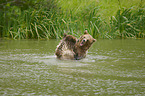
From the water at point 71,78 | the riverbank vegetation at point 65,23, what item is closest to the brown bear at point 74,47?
the water at point 71,78

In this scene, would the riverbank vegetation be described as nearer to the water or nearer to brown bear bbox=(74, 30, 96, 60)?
brown bear bbox=(74, 30, 96, 60)

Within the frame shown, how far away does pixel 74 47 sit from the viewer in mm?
5941

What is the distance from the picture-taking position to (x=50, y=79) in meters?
3.87

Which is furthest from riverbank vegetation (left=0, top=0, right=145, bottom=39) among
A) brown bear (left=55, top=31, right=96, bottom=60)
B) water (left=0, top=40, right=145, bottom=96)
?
water (left=0, top=40, right=145, bottom=96)

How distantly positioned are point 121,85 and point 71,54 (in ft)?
7.73

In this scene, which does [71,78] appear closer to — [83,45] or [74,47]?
[83,45]

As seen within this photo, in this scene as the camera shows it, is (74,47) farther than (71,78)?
Yes

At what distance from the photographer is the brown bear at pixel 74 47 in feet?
19.0

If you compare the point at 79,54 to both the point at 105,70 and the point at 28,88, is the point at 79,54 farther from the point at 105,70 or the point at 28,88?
the point at 28,88

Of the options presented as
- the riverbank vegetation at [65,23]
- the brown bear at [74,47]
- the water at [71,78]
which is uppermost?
the riverbank vegetation at [65,23]

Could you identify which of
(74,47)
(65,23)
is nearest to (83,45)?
(74,47)

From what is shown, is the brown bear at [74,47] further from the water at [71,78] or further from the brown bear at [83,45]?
the water at [71,78]

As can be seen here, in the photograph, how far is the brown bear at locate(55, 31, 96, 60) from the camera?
5790 mm

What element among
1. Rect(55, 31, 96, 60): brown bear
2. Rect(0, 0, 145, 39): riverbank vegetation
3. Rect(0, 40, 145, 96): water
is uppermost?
Rect(0, 0, 145, 39): riverbank vegetation
